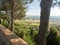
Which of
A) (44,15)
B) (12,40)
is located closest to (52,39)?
(44,15)

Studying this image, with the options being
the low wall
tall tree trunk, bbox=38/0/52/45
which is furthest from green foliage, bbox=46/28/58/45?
the low wall

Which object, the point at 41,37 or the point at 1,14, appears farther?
the point at 1,14

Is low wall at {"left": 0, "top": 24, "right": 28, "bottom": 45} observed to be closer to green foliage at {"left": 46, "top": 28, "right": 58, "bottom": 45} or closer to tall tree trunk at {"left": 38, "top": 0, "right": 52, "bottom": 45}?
tall tree trunk at {"left": 38, "top": 0, "right": 52, "bottom": 45}

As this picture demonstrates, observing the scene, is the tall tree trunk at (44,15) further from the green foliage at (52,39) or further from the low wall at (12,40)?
the green foliage at (52,39)

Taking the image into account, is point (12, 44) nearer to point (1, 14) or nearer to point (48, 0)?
point (48, 0)

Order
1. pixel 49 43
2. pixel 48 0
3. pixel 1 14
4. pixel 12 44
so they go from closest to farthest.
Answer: pixel 12 44 < pixel 48 0 < pixel 49 43 < pixel 1 14

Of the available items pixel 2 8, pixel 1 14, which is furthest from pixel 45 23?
pixel 1 14

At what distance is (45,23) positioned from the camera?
876 cm

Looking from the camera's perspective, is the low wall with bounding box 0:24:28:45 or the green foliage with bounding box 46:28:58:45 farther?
the green foliage with bounding box 46:28:58:45

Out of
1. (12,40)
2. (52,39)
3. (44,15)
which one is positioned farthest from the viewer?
(52,39)

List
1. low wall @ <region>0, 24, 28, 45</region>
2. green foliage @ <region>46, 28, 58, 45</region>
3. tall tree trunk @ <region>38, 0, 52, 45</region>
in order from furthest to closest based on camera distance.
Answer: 1. green foliage @ <region>46, 28, 58, 45</region>
2. tall tree trunk @ <region>38, 0, 52, 45</region>
3. low wall @ <region>0, 24, 28, 45</region>

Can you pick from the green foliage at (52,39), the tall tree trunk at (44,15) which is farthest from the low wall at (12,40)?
the green foliage at (52,39)

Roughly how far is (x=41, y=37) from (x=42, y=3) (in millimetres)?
1629

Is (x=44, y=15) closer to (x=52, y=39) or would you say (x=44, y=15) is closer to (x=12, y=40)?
(x=12, y=40)
